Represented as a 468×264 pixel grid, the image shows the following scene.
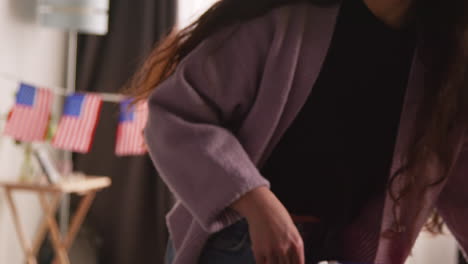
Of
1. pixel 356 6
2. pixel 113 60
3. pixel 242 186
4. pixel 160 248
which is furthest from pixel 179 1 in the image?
pixel 242 186

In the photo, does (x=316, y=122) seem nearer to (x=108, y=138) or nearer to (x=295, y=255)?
(x=295, y=255)

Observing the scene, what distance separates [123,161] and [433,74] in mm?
2609

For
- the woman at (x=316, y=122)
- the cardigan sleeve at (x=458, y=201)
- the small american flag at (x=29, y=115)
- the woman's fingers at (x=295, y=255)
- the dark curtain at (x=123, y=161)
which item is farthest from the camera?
the dark curtain at (x=123, y=161)

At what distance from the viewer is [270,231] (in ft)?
2.16

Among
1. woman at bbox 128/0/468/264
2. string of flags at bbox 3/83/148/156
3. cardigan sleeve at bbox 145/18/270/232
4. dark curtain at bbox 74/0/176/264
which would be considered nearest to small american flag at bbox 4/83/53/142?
string of flags at bbox 3/83/148/156

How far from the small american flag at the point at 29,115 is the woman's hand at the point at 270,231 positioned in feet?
6.30

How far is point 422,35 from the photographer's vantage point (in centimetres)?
88

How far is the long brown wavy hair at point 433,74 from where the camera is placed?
85 centimetres

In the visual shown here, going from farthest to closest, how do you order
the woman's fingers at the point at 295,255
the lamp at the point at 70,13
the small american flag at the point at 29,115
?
the lamp at the point at 70,13
the small american flag at the point at 29,115
the woman's fingers at the point at 295,255

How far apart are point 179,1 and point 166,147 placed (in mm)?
2544

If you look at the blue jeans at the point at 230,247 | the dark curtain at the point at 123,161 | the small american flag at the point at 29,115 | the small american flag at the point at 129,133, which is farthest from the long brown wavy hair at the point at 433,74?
the dark curtain at the point at 123,161

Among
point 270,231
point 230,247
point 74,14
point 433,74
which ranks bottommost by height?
point 74,14

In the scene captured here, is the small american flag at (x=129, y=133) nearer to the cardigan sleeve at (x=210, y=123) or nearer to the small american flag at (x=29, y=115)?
the small american flag at (x=29, y=115)

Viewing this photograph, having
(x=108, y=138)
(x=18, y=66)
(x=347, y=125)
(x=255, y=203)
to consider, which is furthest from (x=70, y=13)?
(x=255, y=203)
